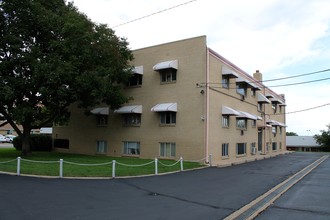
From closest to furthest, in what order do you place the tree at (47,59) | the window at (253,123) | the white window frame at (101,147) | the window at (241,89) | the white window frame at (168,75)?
the tree at (47,59), the white window frame at (168,75), the white window frame at (101,147), the window at (241,89), the window at (253,123)

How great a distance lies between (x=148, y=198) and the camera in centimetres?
1027

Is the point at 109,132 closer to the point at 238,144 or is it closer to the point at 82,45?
the point at 82,45

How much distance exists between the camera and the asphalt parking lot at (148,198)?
26.8 ft

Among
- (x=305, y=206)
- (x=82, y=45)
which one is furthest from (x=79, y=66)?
(x=305, y=206)

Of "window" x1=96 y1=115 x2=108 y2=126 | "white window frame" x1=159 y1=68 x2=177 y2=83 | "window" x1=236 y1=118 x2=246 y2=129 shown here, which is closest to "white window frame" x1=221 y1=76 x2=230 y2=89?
"window" x1=236 y1=118 x2=246 y2=129

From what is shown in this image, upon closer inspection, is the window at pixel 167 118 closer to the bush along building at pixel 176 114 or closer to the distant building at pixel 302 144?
the bush along building at pixel 176 114

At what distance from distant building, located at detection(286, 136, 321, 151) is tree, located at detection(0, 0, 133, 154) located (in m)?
69.5

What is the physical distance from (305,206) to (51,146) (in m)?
30.6

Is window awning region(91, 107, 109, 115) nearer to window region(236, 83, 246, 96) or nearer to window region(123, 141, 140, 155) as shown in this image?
window region(123, 141, 140, 155)

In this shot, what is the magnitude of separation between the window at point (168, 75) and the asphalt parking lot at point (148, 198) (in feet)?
40.0

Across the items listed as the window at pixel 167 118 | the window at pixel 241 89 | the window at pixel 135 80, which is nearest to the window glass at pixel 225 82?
the window at pixel 241 89

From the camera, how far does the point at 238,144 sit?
98.4ft

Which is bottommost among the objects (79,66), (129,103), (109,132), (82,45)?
(109,132)

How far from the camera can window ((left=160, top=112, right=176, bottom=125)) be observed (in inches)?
987
